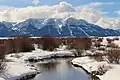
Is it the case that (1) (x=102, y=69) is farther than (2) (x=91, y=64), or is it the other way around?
(2) (x=91, y=64)

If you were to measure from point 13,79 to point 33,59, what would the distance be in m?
28.4

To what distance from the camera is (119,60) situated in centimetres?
4556

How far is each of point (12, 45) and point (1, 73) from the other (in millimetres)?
45241

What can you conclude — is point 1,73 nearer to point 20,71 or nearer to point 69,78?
point 20,71

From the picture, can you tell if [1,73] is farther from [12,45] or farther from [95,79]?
[12,45]

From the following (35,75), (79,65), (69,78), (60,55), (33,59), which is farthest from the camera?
(60,55)

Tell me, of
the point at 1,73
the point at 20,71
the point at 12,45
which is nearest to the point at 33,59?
the point at 12,45

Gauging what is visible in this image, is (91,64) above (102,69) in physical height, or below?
below

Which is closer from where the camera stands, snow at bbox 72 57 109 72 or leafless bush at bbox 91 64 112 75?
leafless bush at bbox 91 64 112 75

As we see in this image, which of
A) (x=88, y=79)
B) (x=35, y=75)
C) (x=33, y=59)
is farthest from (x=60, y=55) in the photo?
(x=88, y=79)

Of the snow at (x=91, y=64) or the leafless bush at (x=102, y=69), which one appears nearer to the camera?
the leafless bush at (x=102, y=69)

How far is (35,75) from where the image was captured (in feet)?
125

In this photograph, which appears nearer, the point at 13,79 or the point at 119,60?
the point at 13,79

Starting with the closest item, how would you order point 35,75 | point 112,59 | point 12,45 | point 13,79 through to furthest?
1. point 13,79
2. point 35,75
3. point 112,59
4. point 12,45
